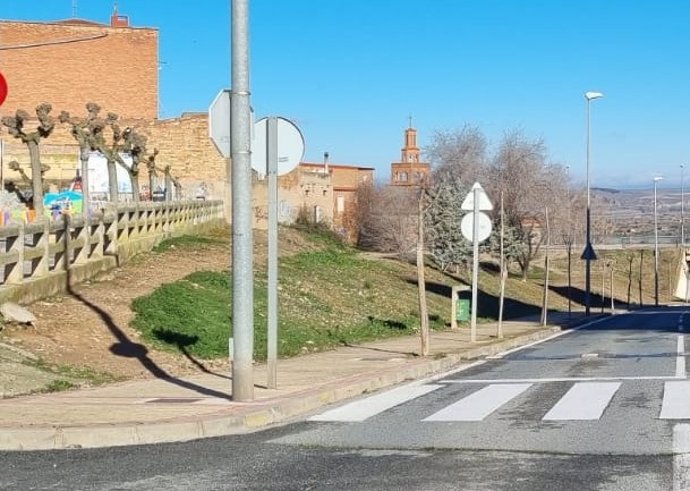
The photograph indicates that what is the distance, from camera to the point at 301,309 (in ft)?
76.2

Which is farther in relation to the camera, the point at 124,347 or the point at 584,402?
the point at 124,347

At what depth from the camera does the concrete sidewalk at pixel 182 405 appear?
952cm

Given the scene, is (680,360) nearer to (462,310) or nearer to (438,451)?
(438,451)

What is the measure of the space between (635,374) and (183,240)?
17.9 m

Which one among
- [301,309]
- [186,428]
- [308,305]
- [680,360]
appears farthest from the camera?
[308,305]

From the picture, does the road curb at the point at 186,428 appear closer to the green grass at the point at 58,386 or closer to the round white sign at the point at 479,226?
the green grass at the point at 58,386

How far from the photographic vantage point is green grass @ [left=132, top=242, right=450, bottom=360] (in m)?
17.4

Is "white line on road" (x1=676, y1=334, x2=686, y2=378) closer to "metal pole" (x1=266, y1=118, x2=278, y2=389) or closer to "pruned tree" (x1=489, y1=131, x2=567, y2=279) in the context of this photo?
"metal pole" (x1=266, y1=118, x2=278, y2=389)

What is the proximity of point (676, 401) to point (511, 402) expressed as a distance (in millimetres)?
1789

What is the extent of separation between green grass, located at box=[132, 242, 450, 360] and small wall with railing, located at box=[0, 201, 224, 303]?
1450 millimetres

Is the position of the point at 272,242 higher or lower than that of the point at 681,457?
higher

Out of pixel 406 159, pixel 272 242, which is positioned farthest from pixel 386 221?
pixel 406 159

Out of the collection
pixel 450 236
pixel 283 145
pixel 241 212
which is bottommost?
pixel 450 236

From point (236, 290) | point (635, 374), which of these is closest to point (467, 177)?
point (635, 374)
